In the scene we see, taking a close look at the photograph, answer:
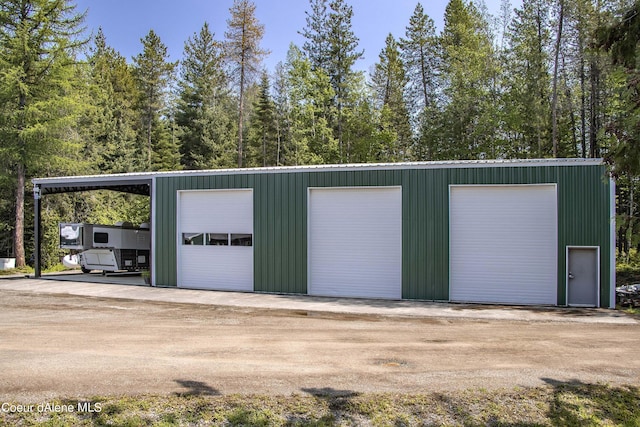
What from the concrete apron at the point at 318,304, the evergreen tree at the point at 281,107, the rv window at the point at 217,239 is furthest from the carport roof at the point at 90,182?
the evergreen tree at the point at 281,107

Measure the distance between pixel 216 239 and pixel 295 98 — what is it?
19.0 m

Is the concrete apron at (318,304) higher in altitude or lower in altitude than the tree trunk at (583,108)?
lower

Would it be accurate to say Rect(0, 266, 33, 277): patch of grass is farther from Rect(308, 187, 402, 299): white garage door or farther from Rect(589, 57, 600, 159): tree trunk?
Rect(589, 57, 600, 159): tree trunk

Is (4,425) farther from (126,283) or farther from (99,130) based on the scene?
(99,130)

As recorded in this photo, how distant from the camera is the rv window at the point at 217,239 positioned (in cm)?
1496

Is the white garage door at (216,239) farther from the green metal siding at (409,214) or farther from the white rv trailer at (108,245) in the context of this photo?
the white rv trailer at (108,245)

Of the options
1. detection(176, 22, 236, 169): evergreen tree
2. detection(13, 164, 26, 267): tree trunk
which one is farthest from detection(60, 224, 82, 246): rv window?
detection(176, 22, 236, 169): evergreen tree

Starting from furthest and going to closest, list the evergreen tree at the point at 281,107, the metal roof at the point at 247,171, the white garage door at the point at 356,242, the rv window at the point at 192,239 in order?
1. the evergreen tree at the point at 281,107
2. the rv window at the point at 192,239
3. the white garage door at the point at 356,242
4. the metal roof at the point at 247,171

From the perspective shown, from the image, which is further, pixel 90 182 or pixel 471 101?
pixel 471 101

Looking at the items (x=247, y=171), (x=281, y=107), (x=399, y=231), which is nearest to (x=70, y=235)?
(x=247, y=171)

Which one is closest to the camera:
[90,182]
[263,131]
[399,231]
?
[399,231]

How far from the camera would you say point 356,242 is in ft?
44.9

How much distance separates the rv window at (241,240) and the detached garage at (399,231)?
32 millimetres

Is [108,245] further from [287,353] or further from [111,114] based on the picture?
[111,114]
